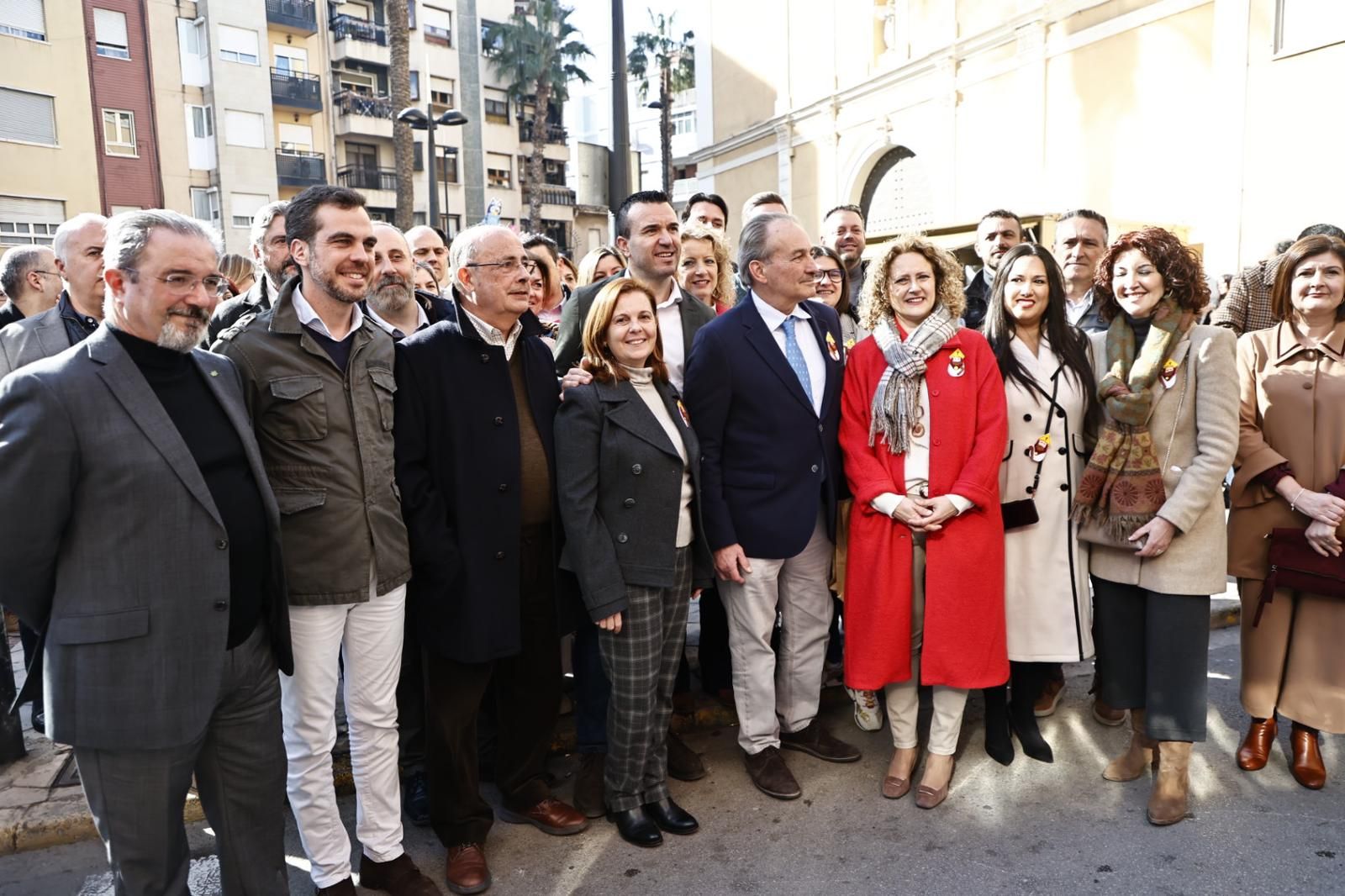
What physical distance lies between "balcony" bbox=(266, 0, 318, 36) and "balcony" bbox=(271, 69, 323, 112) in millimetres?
1519

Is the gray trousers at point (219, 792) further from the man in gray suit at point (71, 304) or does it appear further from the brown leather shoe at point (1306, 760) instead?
the brown leather shoe at point (1306, 760)

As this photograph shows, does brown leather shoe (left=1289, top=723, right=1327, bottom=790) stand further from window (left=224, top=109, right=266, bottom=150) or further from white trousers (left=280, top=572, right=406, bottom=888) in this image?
window (left=224, top=109, right=266, bottom=150)

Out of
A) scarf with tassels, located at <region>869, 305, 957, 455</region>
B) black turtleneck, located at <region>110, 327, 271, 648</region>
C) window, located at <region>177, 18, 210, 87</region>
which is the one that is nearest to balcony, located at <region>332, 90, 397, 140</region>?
window, located at <region>177, 18, 210, 87</region>

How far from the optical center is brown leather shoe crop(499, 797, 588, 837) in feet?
12.1

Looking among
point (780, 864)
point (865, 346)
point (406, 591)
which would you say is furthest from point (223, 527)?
point (865, 346)

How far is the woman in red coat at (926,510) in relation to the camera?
12.6 feet

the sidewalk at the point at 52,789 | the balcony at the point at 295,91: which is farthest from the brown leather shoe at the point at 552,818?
the balcony at the point at 295,91

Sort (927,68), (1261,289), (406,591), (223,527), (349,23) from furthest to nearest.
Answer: (349,23), (927,68), (1261,289), (406,591), (223,527)

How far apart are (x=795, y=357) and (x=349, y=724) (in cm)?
229

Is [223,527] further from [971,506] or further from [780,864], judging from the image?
[971,506]

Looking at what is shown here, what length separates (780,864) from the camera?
3.43 m

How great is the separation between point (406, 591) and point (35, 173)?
30423mm

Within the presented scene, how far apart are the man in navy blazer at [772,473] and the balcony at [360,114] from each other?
116 feet

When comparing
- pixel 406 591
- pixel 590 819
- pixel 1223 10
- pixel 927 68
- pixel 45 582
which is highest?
pixel 927 68
